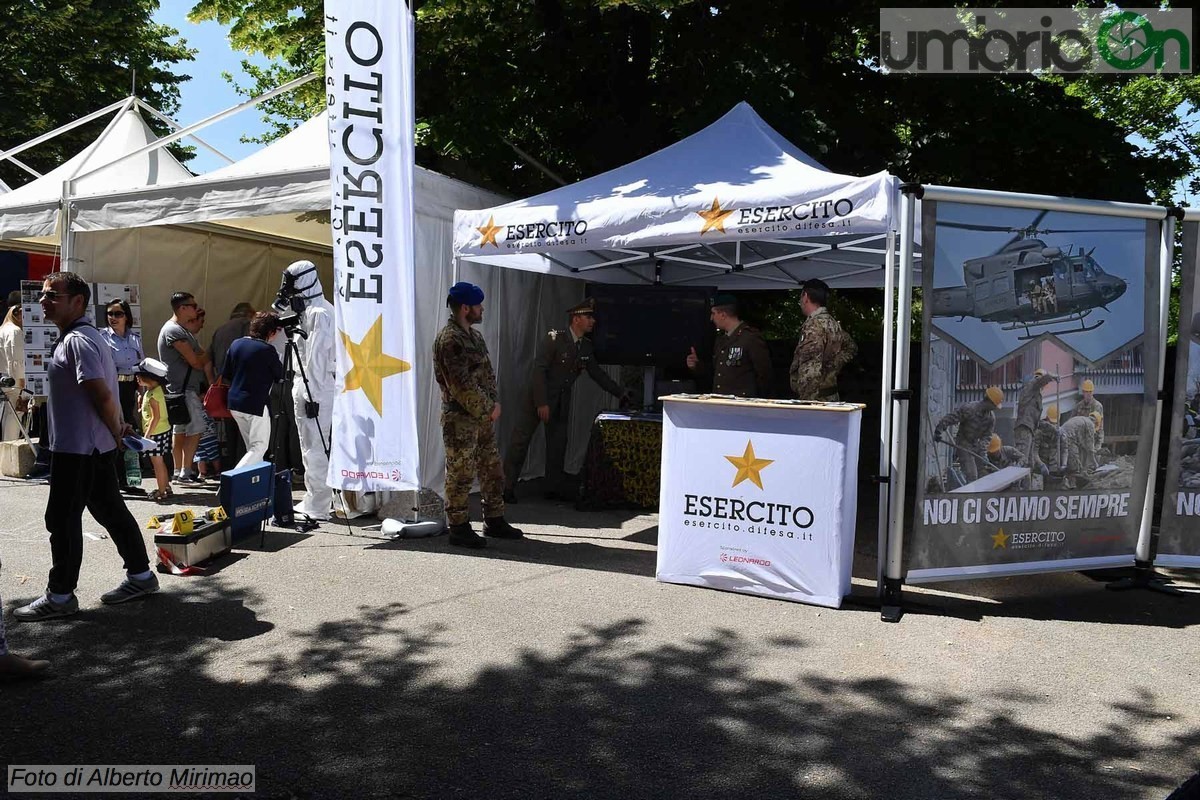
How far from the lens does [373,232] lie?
6.91m

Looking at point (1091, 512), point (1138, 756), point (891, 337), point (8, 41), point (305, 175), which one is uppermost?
point (8, 41)

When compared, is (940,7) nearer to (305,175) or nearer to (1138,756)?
(305,175)

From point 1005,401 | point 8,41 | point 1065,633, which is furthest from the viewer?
point 8,41

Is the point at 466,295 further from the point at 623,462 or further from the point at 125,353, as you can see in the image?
the point at 125,353

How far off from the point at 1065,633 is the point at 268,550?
5.18 metres

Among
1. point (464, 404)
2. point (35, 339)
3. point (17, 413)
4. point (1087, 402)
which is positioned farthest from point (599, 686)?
point (17, 413)

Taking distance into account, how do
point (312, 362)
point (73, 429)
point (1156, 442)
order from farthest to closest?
point (312, 362) → point (1156, 442) → point (73, 429)

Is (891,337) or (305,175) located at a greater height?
(305,175)

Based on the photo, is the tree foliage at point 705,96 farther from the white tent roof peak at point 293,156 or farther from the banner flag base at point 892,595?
the banner flag base at point 892,595

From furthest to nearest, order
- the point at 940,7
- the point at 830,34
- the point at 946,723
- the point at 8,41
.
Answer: the point at 8,41 → the point at 830,34 → the point at 940,7 → the point at 946,723

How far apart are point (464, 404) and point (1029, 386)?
12.3 ft

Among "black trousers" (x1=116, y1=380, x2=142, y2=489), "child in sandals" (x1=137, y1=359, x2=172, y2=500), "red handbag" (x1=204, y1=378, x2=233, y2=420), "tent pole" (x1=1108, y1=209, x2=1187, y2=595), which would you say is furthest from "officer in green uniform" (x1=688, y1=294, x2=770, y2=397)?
"black trousers" (x1=116, y1=380, x2=142, y2=489)

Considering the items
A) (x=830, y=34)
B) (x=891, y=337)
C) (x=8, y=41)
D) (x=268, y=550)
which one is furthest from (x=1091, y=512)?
(x=8, y=41)

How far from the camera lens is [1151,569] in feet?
20.1
